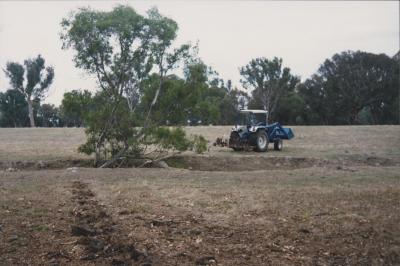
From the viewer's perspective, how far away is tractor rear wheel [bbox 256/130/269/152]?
80.8 feet

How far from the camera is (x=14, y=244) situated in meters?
7.38

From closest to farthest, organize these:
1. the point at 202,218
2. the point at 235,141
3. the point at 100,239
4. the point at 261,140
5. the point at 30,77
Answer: the point at 100,239 → the point at 202,218 → the point at 235,141 → the point at 261,140 → the point at 30,77

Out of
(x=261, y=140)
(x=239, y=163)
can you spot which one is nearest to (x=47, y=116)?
(x=261, y=140)

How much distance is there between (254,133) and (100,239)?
698 inches

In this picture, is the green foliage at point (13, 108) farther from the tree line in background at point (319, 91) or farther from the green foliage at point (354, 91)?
the green foliage at point (354, 91)

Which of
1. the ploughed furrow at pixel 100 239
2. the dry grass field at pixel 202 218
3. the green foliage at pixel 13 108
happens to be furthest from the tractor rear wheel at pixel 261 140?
the green foliage at pixel 13 108

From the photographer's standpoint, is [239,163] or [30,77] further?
[30,77]

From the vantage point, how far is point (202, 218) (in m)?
8.84

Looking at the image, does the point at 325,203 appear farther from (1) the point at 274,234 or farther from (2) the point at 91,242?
(2) the point at 91,242

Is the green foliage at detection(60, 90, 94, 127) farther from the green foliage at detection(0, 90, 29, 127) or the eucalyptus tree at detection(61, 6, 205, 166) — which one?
the green foliage at detection(0, 90, 29, 127)

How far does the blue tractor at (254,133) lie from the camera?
24.6m

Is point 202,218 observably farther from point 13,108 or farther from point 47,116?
point 47,116

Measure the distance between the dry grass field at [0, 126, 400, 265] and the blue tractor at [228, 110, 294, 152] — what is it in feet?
29.9

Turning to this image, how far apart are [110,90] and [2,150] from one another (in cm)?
849
